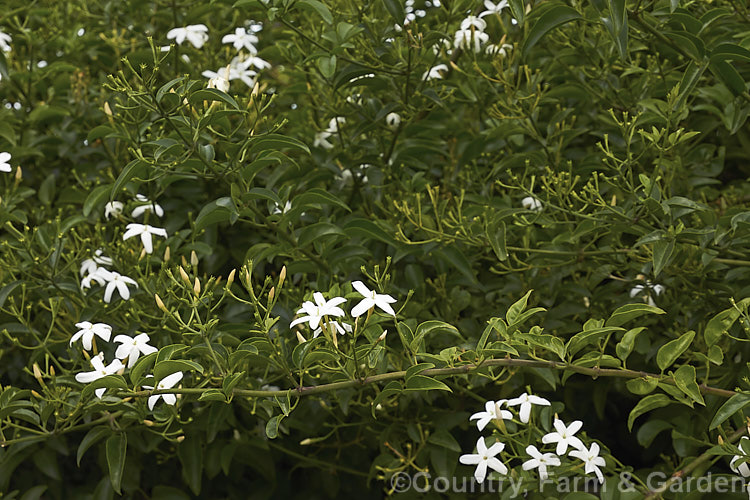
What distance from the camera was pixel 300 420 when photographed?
176cm

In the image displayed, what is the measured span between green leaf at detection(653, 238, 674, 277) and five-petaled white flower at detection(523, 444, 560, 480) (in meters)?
0.35

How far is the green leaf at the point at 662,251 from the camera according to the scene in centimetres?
132

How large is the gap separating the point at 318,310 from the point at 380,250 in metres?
0.59

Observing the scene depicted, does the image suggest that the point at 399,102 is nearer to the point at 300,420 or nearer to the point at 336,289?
the point at 336,289

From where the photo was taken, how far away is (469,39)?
6.15 feet

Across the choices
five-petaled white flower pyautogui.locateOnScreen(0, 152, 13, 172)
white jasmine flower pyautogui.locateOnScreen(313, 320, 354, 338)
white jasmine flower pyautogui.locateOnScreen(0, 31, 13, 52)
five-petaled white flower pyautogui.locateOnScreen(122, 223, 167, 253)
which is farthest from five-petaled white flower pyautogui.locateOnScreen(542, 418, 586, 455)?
white jasmine flower pyautogui.locateOnScreen(0, 31, 13, 52)

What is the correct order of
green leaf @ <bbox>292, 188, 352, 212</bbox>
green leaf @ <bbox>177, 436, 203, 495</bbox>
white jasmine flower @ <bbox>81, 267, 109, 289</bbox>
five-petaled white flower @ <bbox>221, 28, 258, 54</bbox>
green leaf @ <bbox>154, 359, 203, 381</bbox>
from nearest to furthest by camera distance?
green leaf @ <bbox>154, 359, 203, 381</bbox>
green leaf @ <bbox>292, 188, 352, 212</bbox>
white jasmine flower @ <bbox>81, 267, 109, 289</bbox>
green leaf @ <bbox>177, 436, 203, 495</bbox>
five-petaled white flower @ <bbox>221, 28, 258, 54</bbox>

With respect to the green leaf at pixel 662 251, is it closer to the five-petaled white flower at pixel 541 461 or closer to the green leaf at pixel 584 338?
the green leaf at pixel 584 338

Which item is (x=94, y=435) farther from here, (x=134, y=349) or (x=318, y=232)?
(x=318, y=232)

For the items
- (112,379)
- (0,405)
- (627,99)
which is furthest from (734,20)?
(0,405)

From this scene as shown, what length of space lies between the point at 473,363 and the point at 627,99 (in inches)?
34.3

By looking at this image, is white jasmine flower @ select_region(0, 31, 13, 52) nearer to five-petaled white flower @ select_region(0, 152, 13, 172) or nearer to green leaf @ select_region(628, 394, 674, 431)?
five-petaled white flower @ select_region(0, 152, 13, 172)

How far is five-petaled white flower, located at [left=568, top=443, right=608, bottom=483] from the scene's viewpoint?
4.38 ft

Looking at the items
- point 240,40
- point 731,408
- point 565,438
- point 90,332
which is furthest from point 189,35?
point 731,408
